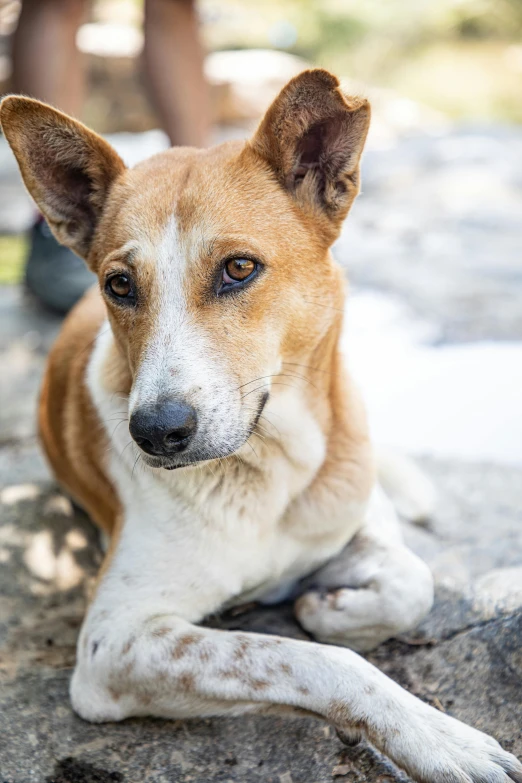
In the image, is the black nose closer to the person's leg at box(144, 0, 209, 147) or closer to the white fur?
the white fur

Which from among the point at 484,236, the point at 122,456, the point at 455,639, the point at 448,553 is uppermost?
the point at 122,456

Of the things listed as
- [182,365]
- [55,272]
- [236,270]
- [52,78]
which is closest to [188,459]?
[182,365]

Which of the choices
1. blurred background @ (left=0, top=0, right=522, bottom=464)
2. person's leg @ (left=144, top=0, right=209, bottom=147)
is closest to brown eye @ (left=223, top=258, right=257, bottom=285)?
blurred background @ (left=0, top=0, right=522, bottom=464)

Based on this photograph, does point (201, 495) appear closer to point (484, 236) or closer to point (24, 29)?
point (24, 29)

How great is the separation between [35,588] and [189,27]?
3.62 metres

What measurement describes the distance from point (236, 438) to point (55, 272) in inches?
128

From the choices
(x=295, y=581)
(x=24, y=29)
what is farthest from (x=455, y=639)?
(x=24, y=29)

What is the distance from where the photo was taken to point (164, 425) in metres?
2.33

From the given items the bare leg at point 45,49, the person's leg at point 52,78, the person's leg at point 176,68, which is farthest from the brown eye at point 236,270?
the bare leg at point 45,49

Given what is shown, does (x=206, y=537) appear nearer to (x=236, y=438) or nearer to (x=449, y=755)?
(x=236, y=438)

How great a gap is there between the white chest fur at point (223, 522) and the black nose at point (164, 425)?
0.42 m

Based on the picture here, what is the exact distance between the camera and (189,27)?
5215 millimetres

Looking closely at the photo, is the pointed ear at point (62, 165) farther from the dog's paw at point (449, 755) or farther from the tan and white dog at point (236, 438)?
the dog's paw at point (449, 755)

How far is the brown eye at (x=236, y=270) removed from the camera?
2.61 m
